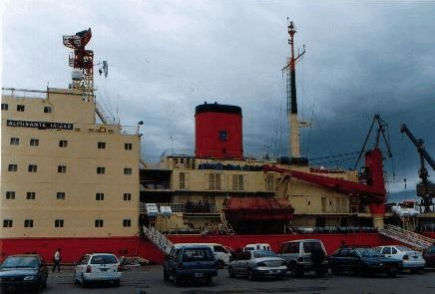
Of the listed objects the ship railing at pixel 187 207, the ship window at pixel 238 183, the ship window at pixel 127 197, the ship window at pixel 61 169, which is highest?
the ship window at pixel 61 169

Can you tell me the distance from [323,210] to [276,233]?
6.39m

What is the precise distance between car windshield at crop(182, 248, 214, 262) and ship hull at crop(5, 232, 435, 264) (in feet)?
51.7

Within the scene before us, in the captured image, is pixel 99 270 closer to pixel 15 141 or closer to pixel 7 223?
pixel 7 223

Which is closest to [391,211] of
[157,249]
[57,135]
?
[157,249]

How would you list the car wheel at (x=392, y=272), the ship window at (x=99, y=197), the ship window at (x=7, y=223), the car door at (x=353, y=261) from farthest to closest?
the ship window at (x=99, y=197), the ship window at (x=7, y=223), the car door at (x=353, y=261), the car wheel at (x=392, y=272)

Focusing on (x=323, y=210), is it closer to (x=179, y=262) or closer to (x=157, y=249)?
(x=157, y=249)

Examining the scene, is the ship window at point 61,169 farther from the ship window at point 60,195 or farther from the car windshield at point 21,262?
the car windshield at point 21,262

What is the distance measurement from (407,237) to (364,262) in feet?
70.4

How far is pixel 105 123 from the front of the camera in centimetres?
3903

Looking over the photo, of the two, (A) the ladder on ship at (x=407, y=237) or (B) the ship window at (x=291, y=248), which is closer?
(B) the ship window at (x=291, y=248)

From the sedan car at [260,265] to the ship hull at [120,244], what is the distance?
13727mm

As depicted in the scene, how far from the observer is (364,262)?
20703 mm

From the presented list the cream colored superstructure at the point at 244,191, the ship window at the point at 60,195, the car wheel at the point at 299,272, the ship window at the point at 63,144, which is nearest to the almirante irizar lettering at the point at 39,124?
the ship window at the point at 63,144

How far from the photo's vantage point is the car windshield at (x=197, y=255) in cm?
1873
